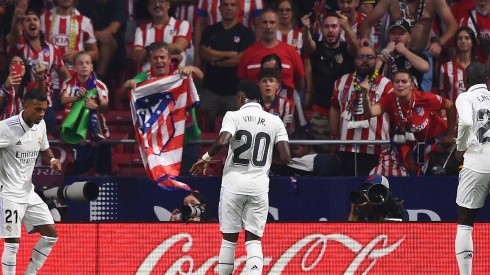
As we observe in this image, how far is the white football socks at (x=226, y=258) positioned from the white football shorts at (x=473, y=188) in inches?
92.8

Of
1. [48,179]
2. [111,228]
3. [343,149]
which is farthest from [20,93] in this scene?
[343,149]

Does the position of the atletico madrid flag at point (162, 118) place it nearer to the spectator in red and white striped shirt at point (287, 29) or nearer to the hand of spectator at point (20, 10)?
the spectator in red and white striped shirt at point (287, 29)

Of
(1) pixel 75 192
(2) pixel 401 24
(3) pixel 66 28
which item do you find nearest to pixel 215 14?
(3) pixel 66 28

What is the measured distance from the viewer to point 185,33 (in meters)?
17.1

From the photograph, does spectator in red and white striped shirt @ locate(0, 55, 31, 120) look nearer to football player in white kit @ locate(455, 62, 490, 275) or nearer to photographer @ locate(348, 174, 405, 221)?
photographer @ locate(348, 174, 405, 221)

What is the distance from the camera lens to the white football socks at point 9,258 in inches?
549

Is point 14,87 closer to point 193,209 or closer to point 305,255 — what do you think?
point 193,209

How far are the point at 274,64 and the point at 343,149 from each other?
1.35 meters

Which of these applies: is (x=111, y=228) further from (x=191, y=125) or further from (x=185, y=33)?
(x=185, y=33)

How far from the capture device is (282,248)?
14.7m

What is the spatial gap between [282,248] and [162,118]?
260 centimetres

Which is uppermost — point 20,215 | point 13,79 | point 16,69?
point 16,69

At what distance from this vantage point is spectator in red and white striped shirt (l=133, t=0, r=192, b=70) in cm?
1708

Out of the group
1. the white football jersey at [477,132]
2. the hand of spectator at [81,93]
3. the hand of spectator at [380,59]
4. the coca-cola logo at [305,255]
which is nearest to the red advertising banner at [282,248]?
the coca-cola logo at [305,255]
